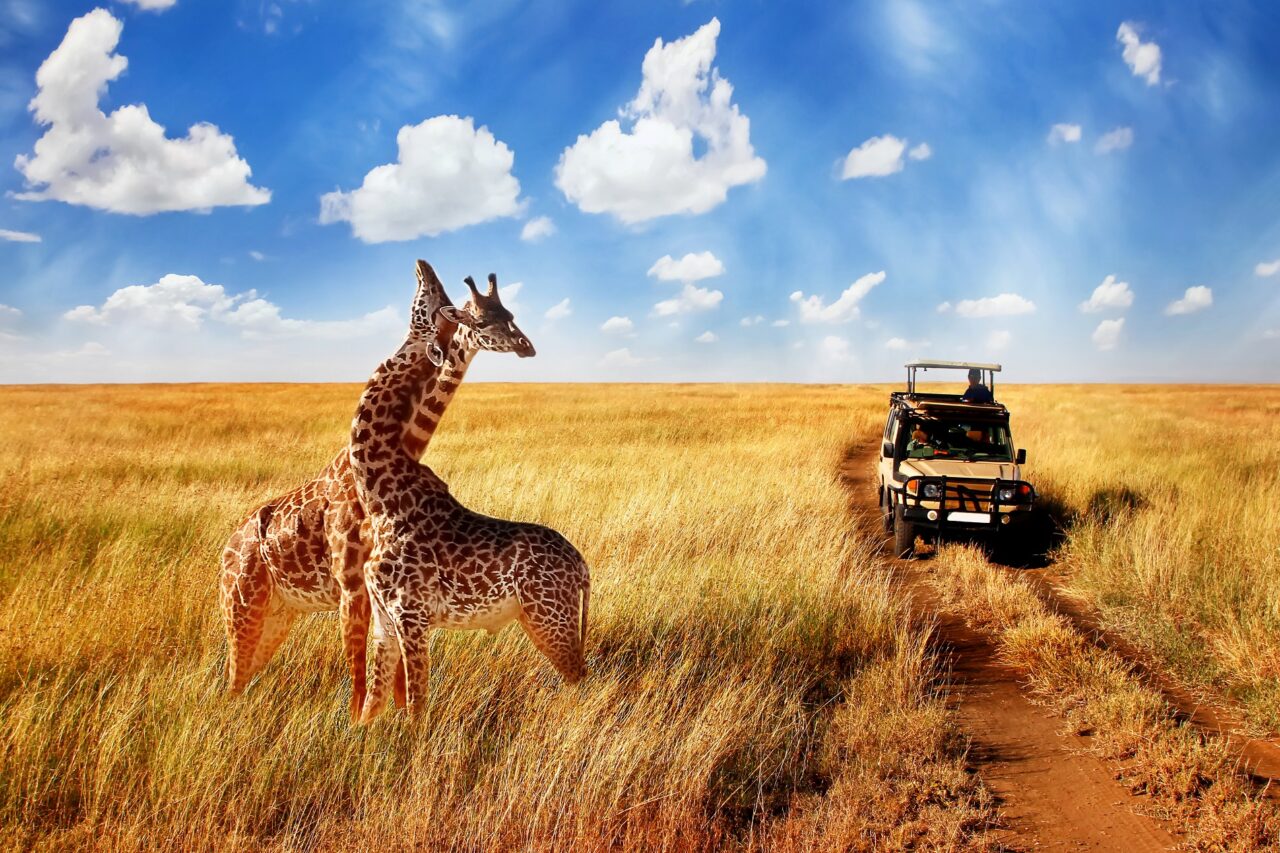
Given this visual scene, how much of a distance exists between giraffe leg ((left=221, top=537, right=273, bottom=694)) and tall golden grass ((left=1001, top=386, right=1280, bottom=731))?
22.4ft

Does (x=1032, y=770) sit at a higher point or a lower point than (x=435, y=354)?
lower

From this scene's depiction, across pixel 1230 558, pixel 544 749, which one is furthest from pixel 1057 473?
pixel 544 749

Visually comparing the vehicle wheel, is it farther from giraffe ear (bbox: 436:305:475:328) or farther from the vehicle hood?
giraffe ear (bbox: 436:305:475:328)

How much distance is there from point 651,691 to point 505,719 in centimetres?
102

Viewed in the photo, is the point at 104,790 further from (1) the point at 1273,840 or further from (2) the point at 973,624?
(2) the point at 973,624

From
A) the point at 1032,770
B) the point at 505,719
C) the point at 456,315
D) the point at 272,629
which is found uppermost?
the point at 456,315

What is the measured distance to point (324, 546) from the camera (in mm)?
3359

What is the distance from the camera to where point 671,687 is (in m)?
5.07

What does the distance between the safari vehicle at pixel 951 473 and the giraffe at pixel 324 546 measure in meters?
8.27

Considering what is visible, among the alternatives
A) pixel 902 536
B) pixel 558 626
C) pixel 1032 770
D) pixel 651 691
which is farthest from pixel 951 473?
pixel 558 626

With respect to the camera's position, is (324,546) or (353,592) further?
(324,546)

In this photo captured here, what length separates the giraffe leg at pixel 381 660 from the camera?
3.11 m

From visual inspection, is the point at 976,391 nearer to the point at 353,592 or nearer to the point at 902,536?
the point at 902,536

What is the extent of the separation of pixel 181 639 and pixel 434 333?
12.8 feet
